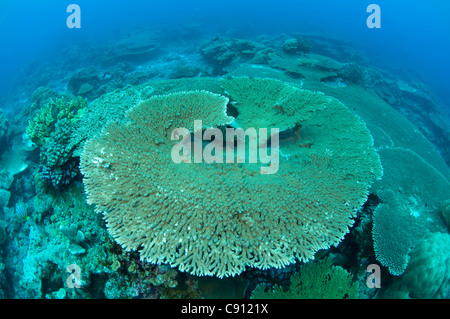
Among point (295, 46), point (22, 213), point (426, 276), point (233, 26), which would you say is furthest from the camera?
point (233, 26)

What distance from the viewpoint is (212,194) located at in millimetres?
2578

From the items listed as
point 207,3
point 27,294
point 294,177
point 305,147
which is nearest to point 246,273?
point 294,177

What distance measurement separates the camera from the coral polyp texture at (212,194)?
2299 millimetres

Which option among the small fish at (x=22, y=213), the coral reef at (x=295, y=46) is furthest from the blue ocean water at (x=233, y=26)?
the small fish at (x=22, y=213)

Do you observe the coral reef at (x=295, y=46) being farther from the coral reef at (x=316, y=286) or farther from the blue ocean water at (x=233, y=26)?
the blue ocean water at (x=233, y=26)

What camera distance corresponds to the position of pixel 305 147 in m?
3.84

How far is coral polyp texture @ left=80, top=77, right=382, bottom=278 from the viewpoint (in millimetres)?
2299

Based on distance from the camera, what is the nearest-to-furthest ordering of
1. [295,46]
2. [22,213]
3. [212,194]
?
[212,194], [22,213], [295,46]

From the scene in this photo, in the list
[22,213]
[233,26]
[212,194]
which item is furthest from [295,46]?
[233,26]

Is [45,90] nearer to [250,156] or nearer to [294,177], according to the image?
[250,156]

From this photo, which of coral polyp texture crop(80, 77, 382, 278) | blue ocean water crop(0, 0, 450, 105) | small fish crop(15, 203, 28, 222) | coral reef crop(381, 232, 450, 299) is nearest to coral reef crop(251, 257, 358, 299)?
coral polyp texture crop(80, 77, 382, 278)

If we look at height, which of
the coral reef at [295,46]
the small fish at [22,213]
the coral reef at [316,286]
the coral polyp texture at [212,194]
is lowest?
the small fish at [22,213]

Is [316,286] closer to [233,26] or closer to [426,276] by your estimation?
[426,276]
